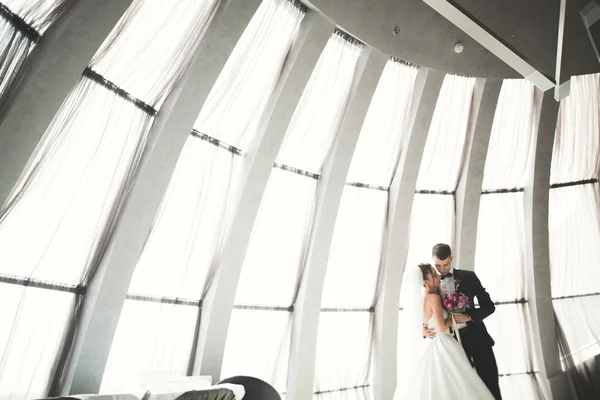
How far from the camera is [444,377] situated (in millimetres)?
4590

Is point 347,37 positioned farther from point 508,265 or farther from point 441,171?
point 508,265

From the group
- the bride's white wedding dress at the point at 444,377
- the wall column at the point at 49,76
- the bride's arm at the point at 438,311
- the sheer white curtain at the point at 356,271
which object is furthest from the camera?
the sheer white curtain at the point at 356,271

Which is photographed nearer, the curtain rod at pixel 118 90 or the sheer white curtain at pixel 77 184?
the sheer white curtain at pixel 77 184

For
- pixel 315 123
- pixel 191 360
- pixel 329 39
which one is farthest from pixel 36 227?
pixel 329 39

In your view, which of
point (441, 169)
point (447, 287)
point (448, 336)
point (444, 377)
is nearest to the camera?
point (444, 377)

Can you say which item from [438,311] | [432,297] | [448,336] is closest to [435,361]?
[448,336]

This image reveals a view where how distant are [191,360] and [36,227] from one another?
16.0 feet

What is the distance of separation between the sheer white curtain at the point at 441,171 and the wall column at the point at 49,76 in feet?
29.6

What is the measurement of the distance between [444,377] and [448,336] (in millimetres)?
560

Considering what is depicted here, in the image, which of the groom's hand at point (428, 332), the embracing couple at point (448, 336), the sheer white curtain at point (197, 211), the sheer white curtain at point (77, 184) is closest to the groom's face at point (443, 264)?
the embracing couple at point (448, 336)

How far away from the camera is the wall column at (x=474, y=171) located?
37.0 ft

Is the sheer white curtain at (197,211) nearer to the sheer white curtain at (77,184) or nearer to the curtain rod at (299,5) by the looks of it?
the curtain rod at (299,5)

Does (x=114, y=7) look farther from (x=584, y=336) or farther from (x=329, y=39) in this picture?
(x=584, y=336)

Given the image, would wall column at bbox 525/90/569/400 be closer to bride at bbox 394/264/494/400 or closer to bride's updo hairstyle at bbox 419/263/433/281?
bride's updo hairstyle at bbox 419/263/433/281
